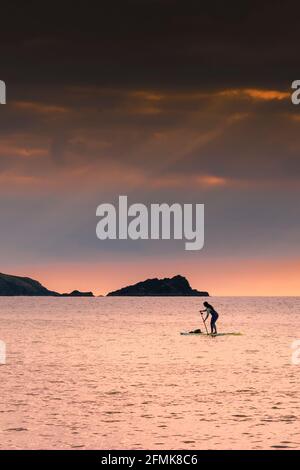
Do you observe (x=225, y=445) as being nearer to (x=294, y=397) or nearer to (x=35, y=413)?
(x=35, y=413)

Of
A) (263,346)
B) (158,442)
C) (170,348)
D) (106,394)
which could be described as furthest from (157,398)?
(263,346)

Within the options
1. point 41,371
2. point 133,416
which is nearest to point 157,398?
point 133,416

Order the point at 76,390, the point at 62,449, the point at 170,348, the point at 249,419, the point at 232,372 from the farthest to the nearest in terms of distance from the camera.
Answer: the point at 170,348 < the point at 232,372 < the point at 76,390 < the point at 249,419 < the point at 62,449

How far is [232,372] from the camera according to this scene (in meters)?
53.5

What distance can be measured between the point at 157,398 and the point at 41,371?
15964mm

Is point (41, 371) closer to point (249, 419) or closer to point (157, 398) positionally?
point (157, 398)

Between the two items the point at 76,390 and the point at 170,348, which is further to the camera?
the point at 170,348

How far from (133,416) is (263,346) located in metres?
50.0

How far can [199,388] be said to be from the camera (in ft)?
145

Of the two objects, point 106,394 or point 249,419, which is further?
point 106,394

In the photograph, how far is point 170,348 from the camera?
7881 cm

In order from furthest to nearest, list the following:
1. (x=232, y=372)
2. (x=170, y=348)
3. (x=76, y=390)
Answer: (x=170, y=348) < (x=232, y=372) < (x=76, y=390)

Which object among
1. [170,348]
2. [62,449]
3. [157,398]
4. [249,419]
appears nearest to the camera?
[62,449]

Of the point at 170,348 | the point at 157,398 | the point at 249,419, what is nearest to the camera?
the point at 249,419
